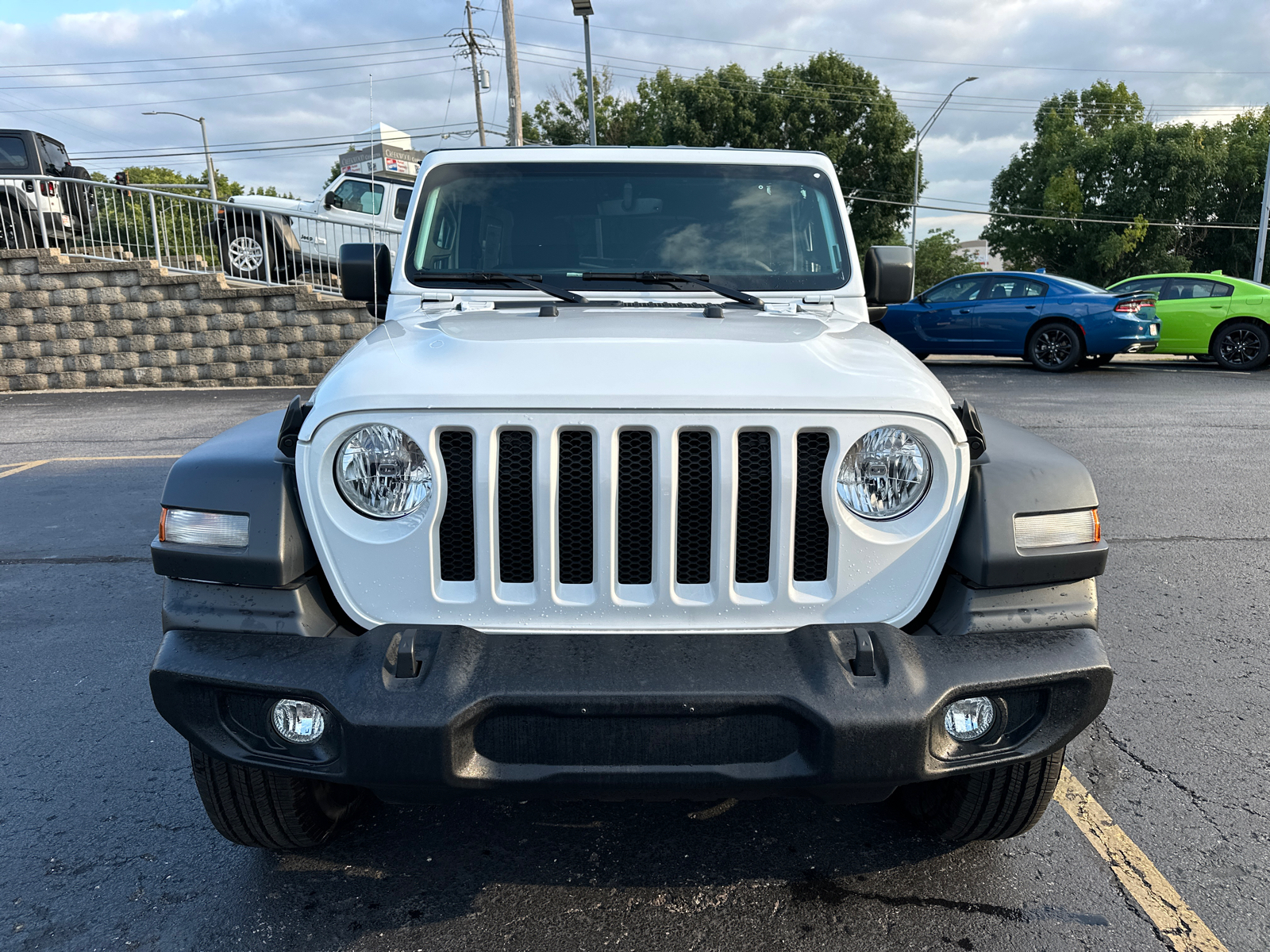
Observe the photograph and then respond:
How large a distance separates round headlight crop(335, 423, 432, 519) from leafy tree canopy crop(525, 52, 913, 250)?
3731 cm

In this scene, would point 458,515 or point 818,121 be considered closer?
point 458,515

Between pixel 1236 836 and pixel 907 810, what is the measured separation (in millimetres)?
896

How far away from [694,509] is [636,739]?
50cm

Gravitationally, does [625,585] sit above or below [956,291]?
above

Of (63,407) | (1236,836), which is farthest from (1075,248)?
(1236,836)

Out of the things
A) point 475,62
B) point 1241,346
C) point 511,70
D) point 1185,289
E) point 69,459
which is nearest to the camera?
point 69,459

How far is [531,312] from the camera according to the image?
295 cm

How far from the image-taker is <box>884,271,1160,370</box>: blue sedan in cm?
1357

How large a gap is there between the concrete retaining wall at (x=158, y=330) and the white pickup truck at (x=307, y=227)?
1.82 feet

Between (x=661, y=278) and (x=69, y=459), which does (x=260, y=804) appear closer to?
(x=661, y=278)

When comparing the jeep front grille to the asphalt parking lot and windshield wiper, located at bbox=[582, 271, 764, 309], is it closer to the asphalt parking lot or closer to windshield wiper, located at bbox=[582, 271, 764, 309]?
the asphalt parking lot

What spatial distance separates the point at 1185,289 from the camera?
14664 mm

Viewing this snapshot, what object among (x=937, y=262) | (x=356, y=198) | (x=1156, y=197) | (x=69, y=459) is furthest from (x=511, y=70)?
(x=937, y=262)

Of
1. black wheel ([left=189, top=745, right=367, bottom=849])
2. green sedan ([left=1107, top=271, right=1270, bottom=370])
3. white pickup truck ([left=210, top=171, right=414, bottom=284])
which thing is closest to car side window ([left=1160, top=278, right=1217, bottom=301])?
green sedan ([left=1107, top=271, right=1270, bottom=370])
